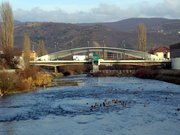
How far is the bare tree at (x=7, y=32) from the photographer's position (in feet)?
196

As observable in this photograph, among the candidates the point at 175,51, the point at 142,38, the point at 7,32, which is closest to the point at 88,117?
the point at 7,32

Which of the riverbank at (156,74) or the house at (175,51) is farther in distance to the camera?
the house at (175,51)

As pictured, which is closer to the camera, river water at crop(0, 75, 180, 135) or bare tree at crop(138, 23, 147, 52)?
river water at crop(0, 75, 180, 135)

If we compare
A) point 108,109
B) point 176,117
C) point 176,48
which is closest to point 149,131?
point 176,117

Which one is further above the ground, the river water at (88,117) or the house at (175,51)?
the house at (175,51)

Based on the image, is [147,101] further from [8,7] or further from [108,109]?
[8,7]

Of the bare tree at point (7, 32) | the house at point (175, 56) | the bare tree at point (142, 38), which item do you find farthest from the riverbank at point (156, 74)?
the bare tree at point (7, 32)

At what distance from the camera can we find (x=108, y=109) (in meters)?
24.3

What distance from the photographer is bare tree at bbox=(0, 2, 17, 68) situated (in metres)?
59.6

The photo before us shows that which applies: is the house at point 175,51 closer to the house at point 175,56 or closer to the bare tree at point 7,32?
the house at point 175,56

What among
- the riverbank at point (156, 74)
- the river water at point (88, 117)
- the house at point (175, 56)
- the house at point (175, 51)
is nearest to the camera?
the river water at point (88, 117)

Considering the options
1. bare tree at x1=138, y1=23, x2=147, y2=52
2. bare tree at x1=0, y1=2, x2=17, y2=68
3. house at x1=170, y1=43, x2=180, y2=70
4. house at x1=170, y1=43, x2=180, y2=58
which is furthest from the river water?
bare tree at x1=138, y1=23, x2=147, y2=52

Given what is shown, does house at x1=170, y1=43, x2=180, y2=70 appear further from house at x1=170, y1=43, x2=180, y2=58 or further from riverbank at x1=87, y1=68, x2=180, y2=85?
riverbank at x1=87, y1=68, x2=180, y2=85

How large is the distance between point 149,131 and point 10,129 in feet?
30.3
